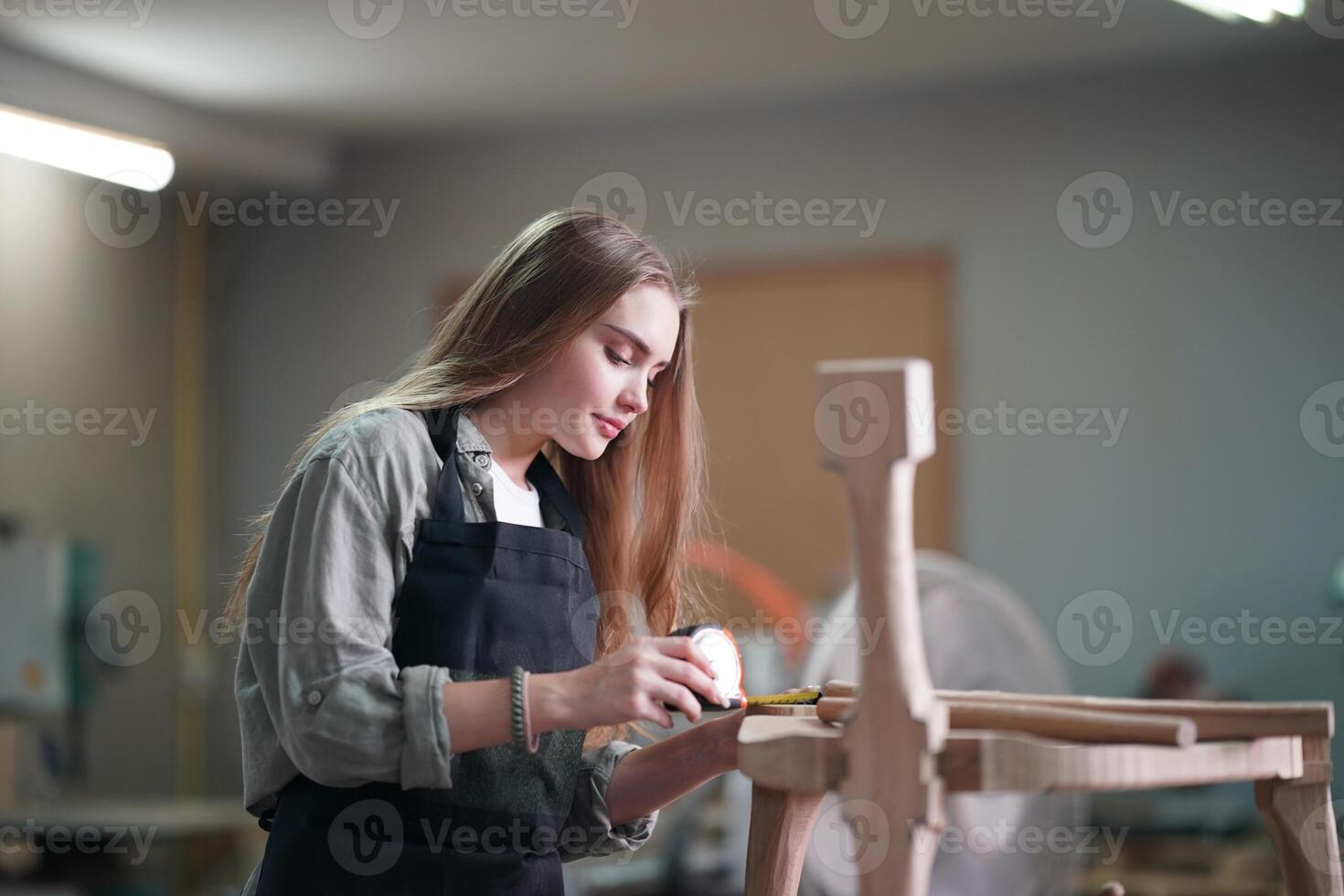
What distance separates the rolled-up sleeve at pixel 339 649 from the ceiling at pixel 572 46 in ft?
10.4

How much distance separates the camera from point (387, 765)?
3.77 ft

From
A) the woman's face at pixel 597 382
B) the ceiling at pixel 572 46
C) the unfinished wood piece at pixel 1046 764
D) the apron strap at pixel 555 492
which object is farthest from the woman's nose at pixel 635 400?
the ceiling at pixel 572 46

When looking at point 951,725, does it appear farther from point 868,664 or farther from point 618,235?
point 618,235

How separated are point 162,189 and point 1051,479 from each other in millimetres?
3572

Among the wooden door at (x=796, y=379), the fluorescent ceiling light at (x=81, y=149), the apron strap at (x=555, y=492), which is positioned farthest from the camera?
the wooden door at (x=796, y=379)

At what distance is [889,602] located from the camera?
0.99 m

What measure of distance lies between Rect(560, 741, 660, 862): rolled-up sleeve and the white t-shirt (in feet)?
0.81

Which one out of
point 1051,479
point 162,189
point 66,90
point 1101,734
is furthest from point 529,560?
point 162,189

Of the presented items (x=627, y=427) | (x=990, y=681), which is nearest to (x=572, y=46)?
(x=990, y=681)

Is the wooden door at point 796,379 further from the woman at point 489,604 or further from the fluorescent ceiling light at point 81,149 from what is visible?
the woman at point 489,604

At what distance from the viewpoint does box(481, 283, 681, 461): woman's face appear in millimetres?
1370

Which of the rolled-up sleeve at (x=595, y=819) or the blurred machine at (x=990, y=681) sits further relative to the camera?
the blurred machine at (x=990, y=681)

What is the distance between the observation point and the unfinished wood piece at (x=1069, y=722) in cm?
104

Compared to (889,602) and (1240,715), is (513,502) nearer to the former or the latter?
(889,602)
